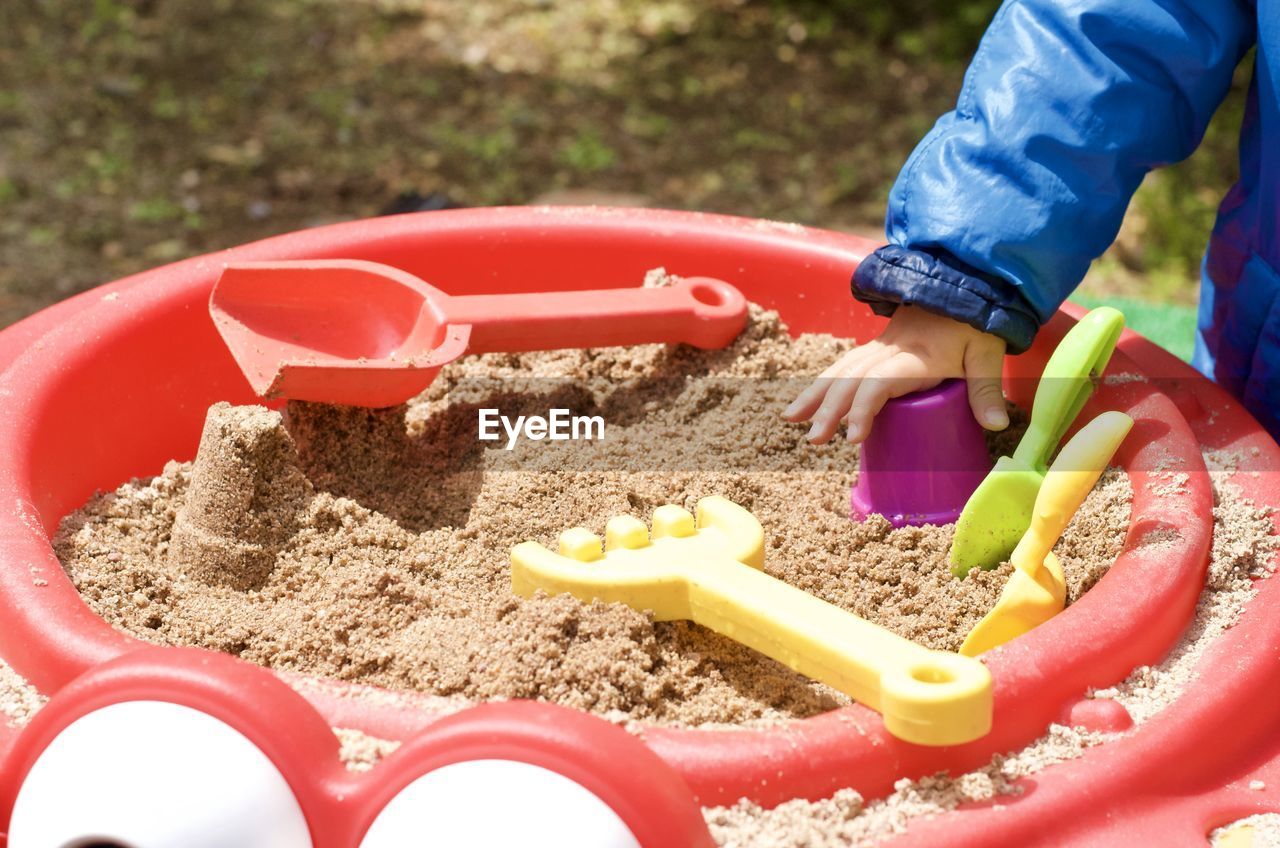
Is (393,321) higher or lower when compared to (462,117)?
higher

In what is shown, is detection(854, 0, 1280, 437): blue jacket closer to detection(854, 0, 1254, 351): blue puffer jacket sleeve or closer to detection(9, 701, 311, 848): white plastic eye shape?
detection(854, 0, 1254, 351): blue puffer jacket sleeve

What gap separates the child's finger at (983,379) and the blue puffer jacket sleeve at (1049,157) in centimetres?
2

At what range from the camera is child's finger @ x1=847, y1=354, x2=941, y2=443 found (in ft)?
2.97

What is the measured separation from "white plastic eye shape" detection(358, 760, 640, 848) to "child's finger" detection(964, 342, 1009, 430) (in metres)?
0.48

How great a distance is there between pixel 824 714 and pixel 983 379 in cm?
35

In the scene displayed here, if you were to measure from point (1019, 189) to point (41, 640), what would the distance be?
66cm

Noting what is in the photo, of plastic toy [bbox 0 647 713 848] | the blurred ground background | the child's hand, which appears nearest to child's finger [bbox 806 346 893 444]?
the child's hand

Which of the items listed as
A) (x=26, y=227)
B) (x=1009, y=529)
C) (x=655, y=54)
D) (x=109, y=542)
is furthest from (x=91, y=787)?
(x=655, y=54)

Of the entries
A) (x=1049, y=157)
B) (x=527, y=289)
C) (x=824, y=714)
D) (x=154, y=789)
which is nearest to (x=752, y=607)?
(x=824, y=714)

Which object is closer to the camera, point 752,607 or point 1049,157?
point 752,607

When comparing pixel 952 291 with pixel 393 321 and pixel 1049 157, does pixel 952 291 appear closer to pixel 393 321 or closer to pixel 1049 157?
pixel 1049 157

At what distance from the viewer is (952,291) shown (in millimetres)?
927

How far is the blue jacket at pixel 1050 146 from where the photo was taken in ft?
3.06

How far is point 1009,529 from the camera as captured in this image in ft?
2.78
